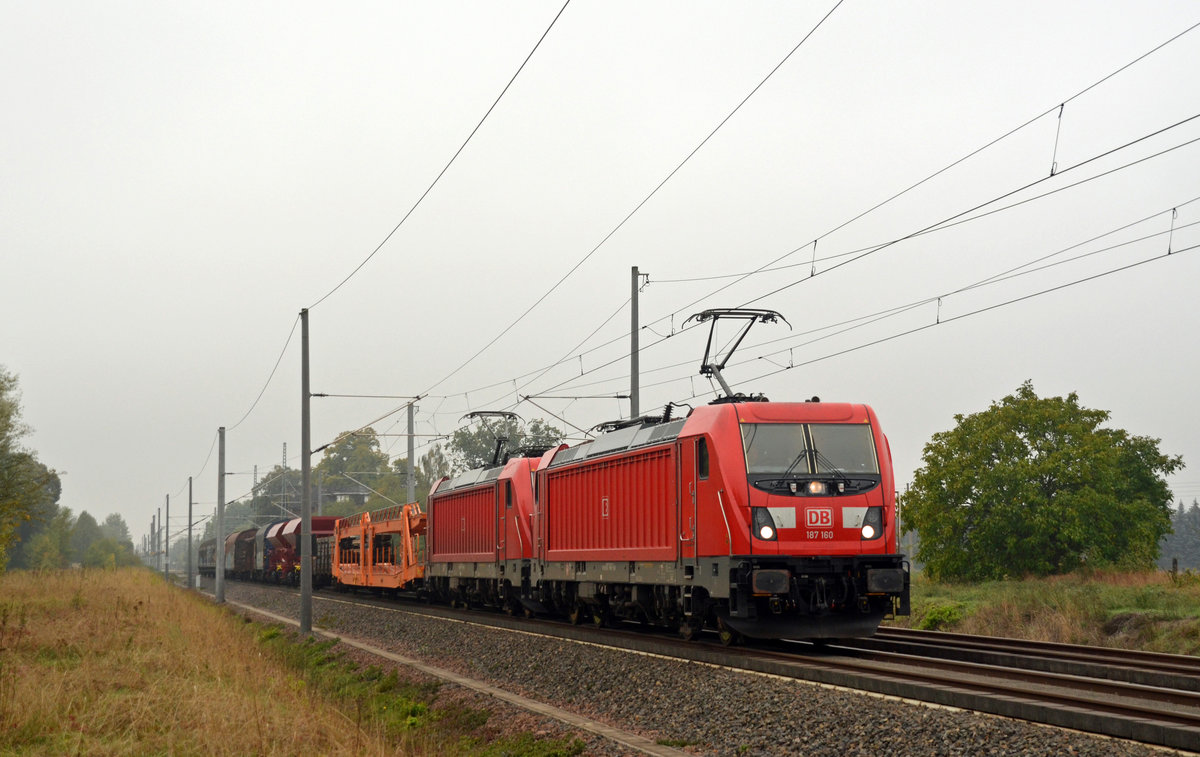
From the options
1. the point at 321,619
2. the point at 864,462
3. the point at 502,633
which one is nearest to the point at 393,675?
the point at 502,633

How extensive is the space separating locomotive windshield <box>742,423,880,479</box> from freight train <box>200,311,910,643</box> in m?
0.02

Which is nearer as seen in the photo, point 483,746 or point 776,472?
point 483,746

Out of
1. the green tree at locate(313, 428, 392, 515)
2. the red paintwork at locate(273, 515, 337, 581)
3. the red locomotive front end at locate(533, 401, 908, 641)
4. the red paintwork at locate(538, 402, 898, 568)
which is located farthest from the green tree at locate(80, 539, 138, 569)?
the red locomotive front end at locate(533, 401, 908, 641)

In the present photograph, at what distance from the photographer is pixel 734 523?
16109 millimetres

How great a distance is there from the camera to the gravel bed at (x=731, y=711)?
9.61 metres

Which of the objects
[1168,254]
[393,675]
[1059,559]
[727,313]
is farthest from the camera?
[1059,559]

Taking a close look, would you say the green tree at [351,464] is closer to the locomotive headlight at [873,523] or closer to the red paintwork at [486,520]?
the red paintwork at [486,520]

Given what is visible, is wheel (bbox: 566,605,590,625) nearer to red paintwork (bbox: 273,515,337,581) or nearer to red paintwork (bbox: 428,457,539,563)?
red paintwork (bbox: 428,457,539,563)

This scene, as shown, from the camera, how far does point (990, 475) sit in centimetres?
3672

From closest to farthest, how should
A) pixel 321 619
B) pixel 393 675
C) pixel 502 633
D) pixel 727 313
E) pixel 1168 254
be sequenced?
1. pixel 1168 254
2. pixel 393 675
3. pixel 727 313
4. pixel 502 633
5. pixel 321 619

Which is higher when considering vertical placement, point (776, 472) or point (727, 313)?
point (727, 313)

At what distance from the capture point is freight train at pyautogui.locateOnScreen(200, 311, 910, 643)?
16.1 meters

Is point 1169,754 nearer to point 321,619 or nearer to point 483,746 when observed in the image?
point 483,746

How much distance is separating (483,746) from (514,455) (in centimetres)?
1713
